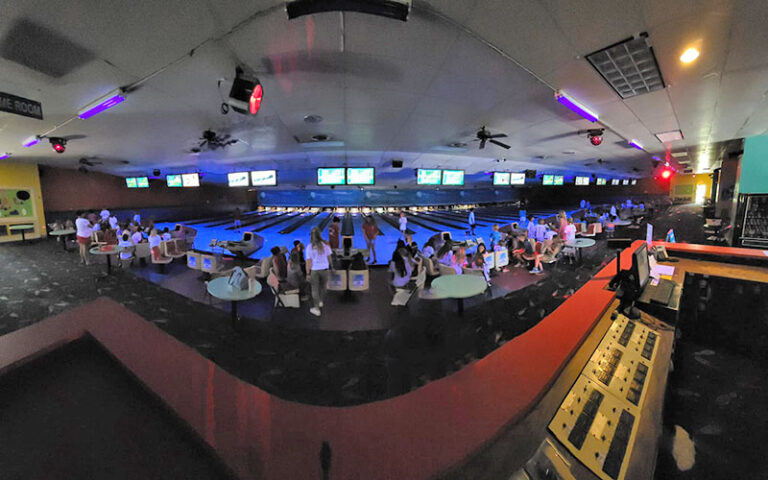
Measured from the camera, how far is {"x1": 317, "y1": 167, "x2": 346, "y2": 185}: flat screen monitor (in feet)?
26.1

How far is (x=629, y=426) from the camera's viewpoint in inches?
36.8

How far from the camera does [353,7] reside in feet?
6.25

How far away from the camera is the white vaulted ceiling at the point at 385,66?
2.05 meters

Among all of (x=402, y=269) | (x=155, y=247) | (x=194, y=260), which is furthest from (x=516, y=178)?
(x=155, y=247)

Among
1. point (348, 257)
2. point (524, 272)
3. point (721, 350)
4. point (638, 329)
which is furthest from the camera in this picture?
point (348, 257)

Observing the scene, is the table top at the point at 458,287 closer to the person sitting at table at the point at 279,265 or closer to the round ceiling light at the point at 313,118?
the person sitting at table at the point at 279,265

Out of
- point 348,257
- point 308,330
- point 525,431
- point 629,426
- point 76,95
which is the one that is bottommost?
point 308,330

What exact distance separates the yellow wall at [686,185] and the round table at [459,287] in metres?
28.8

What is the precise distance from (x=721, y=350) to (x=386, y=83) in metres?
3.99

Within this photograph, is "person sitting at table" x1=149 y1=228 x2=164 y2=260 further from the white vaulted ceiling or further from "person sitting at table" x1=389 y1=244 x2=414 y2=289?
"person sitting at table" x1=389 y1=244 x2=414 y2=289

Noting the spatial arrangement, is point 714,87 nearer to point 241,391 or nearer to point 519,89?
point 519,89

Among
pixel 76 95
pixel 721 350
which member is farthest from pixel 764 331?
pixel 76 95

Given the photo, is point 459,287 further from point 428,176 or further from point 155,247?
point 155,247

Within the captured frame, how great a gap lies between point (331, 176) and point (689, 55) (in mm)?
7107
